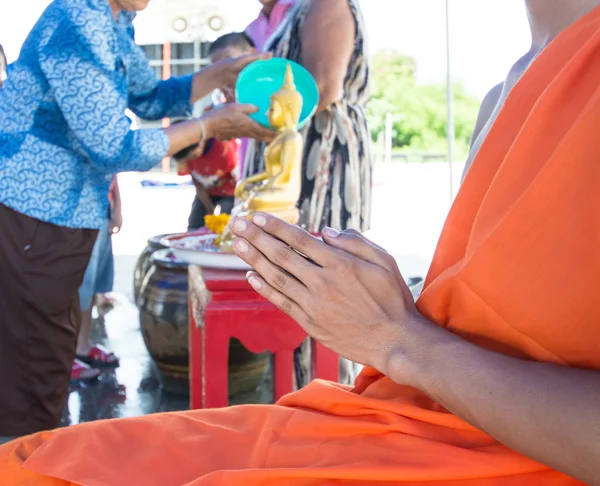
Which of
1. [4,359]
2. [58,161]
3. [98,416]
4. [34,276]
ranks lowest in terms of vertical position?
[98,416]

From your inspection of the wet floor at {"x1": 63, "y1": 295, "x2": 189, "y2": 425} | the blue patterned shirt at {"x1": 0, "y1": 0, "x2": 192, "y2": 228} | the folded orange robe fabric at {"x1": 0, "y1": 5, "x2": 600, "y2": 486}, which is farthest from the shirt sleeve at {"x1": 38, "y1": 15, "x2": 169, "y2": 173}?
the wet floor at {"x1": 63, "y1": 295, "x2": 189, "y2": 425}

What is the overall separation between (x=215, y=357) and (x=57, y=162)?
712mm

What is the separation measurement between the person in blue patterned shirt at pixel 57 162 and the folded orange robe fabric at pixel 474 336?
1.05 meters

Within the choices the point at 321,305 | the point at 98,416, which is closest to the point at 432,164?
the point at 98,416

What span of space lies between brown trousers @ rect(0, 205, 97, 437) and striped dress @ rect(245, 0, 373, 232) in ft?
2.27

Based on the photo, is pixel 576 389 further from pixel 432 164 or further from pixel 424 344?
pixel 432 164

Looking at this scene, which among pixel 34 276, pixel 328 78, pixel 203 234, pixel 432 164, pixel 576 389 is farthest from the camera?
pixel 432 164

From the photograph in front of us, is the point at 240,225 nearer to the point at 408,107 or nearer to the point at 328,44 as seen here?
the point at 328,44

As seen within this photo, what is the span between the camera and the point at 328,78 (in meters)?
1.83

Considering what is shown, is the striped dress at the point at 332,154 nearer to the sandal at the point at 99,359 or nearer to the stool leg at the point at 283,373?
the stool leg at the point at 283,373

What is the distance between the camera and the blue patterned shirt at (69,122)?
5.01 feet

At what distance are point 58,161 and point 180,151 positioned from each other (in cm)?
38

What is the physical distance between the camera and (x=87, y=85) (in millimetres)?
1523

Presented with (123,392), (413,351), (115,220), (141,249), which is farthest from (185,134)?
(141,249)
